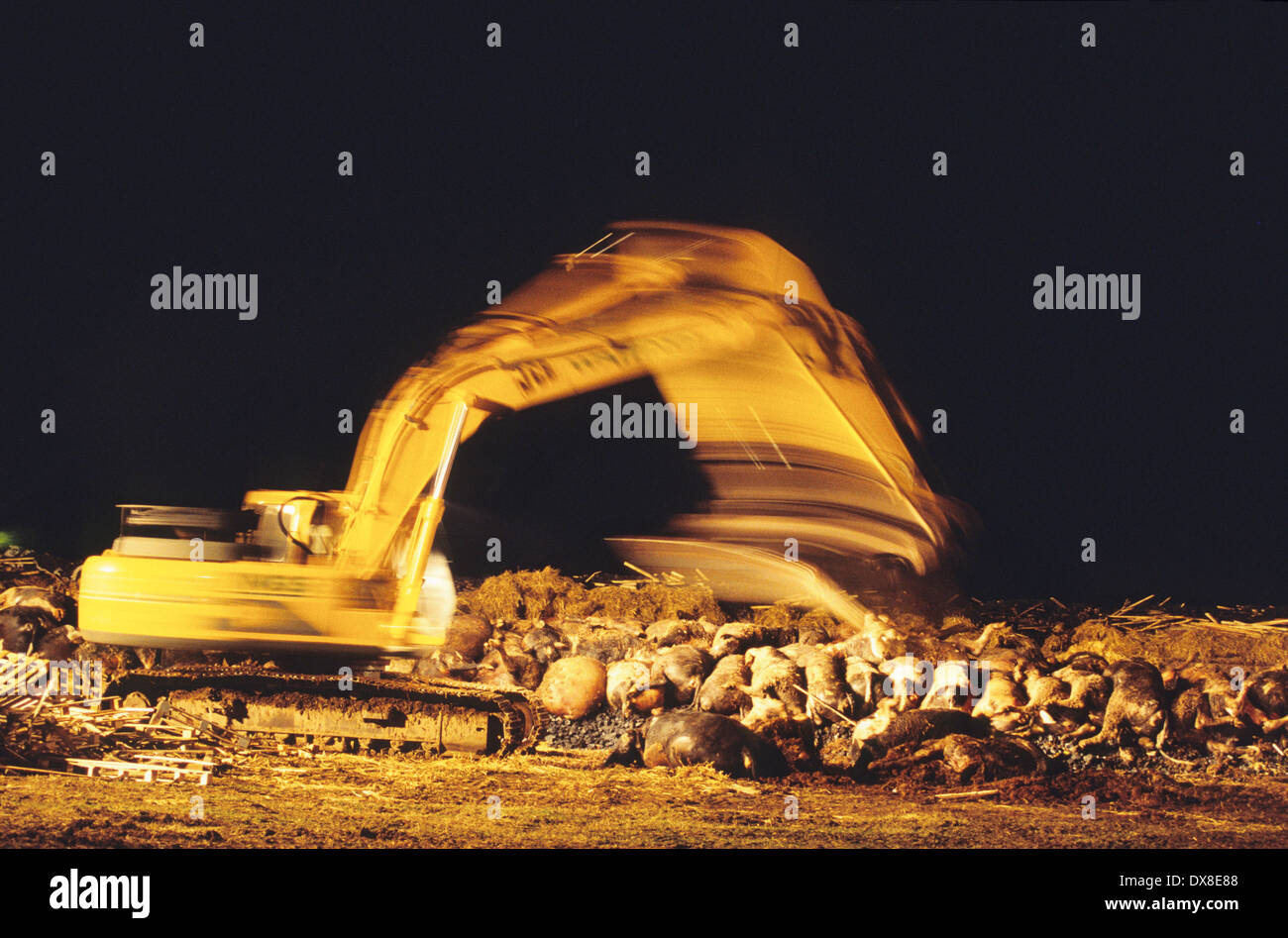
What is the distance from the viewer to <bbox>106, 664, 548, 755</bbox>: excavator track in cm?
455

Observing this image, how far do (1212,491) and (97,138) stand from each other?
5.82 metres

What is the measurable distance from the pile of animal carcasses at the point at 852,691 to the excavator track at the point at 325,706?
20cm

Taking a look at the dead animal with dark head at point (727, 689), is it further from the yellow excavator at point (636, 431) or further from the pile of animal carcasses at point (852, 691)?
the yellow excavator at point (636, 431)

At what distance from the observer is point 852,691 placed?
4609mm

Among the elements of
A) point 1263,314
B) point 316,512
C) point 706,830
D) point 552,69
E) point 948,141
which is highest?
point 552,69

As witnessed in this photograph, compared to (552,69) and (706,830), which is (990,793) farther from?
(552,69)

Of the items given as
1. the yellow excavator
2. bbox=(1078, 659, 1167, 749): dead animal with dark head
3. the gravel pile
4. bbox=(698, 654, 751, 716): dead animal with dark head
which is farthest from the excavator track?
bbox=(1078, 659, 1167, 749): dead animal with dark head

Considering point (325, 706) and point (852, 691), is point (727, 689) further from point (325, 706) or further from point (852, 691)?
point (325, 706)

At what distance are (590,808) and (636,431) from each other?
1.76 metres

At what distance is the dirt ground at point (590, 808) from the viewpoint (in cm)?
434

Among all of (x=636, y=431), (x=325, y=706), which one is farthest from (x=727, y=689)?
(x=325, y=706)

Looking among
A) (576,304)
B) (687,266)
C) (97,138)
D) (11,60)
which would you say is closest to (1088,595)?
(687,266)

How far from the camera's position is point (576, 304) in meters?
4.70

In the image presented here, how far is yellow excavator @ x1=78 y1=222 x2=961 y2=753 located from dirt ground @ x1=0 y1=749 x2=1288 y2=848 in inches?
8.7
